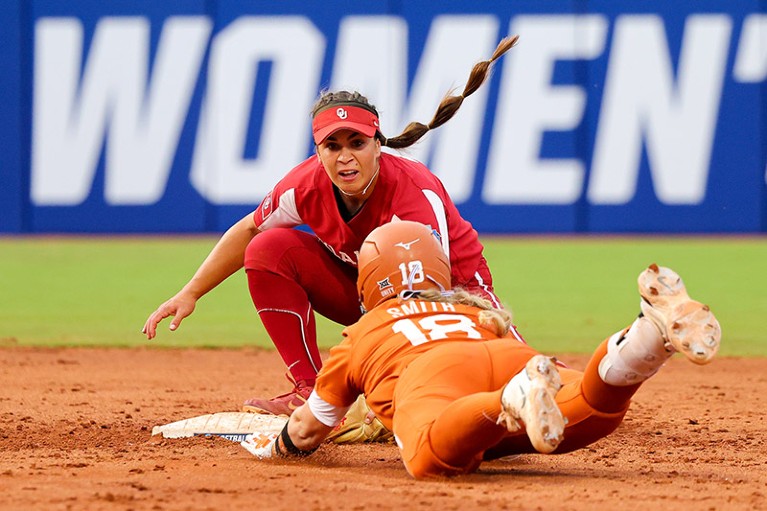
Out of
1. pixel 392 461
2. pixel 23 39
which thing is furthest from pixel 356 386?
pixel 23 39

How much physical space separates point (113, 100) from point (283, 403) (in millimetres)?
9496

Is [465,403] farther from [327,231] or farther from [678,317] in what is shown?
[327,231]

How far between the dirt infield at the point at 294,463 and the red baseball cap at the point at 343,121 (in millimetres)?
1163

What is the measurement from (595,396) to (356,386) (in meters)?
0.74

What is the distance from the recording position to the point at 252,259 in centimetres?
488

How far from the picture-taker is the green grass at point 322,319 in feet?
25.8

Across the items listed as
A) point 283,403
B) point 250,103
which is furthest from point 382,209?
point 250,103

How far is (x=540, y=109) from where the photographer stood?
13.4 meters

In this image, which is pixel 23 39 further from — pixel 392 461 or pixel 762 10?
pixel 392 461

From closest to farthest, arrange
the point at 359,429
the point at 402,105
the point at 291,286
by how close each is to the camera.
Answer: the point at 359,429, the point at 291,286, the point at 402,105

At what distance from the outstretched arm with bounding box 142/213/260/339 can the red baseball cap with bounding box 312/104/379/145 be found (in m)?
0.67

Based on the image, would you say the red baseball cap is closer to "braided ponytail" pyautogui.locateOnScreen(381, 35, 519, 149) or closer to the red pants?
"braided ponytail" pyautogui.locateOnScreen(381, 35, 519, 149)

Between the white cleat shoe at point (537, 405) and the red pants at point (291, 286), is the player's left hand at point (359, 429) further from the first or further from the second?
the white cleat shoe at point (537, 405)

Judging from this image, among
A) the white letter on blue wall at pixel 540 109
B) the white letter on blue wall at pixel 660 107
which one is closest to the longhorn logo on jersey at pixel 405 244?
the white letter on blue wall at pixel 540 109
